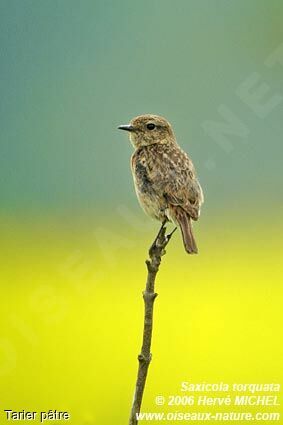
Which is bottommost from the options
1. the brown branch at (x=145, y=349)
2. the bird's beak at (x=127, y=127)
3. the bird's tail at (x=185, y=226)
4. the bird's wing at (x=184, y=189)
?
the brown branch at (x=145, y=349)

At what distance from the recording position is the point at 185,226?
3.36m

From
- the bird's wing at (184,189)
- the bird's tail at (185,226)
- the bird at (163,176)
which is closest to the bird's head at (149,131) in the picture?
the bird at (163,176)

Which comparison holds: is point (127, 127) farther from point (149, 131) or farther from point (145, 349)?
point (145, 349)

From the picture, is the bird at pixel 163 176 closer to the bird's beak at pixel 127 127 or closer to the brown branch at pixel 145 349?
the bird's beak at pixel 127 127

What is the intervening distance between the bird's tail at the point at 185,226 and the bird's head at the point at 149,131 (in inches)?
21.3

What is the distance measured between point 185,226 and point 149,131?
698 millimetres

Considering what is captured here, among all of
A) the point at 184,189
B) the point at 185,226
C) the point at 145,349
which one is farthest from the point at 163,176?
the point at 145,349

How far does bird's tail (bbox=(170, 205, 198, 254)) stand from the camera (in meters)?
3.25

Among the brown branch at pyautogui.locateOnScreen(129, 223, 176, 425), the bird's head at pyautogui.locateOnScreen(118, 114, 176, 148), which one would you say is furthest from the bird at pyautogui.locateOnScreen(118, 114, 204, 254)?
the brown branch at pyautogui.locateOnScreen(129, 223, 176, 425)

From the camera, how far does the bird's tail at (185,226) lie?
325cm

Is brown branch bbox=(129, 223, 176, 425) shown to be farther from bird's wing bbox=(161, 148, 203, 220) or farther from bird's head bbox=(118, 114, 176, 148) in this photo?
bird's head bbox=(118, 114, 176, 148)

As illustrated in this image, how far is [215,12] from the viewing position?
4023mm

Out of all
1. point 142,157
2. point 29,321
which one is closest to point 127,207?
point 142,157

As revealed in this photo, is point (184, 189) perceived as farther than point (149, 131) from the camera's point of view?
No
